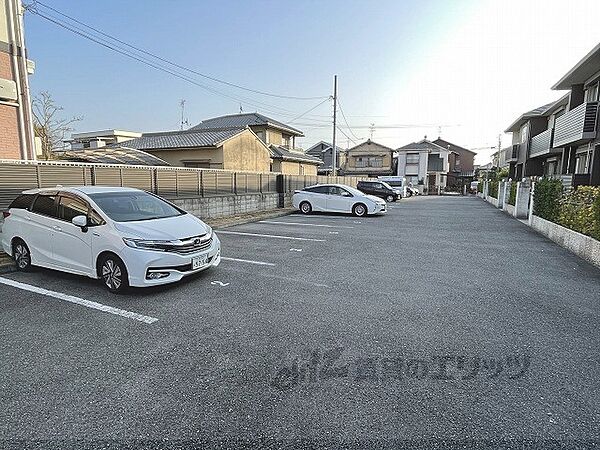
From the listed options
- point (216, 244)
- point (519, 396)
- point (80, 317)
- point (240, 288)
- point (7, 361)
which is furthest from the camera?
point (216, 244)

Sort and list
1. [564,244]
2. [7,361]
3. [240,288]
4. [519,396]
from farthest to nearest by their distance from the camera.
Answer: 1. [564,244]
2. [240,288]
3. [7,361]
4. [519,396]

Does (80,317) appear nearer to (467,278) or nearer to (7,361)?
(7,361)

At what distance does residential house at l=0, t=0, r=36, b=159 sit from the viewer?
31.6 feet

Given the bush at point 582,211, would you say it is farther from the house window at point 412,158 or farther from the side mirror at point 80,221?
the house window at point 412,158

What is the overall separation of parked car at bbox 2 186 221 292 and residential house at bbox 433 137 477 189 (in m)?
51.4

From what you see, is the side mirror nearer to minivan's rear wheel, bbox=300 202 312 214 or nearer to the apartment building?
minivan's rear wheel, bbox=300 202 312 214

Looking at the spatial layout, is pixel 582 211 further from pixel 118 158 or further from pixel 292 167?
pixel 292 167

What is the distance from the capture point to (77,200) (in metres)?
4.83

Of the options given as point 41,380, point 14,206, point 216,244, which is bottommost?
point 41,380

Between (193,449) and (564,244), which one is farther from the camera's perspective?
Answer: (564,244)

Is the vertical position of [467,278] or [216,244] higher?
[216,244]

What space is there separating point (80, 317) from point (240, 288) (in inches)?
73.6

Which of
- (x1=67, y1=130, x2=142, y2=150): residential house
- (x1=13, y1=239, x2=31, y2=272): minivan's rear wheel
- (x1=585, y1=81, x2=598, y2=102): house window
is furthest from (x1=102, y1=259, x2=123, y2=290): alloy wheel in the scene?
(x1=67, y1=130, x2=142, y2=150): residential house

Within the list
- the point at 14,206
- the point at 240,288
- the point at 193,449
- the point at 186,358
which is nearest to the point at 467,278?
the point at 240,288
